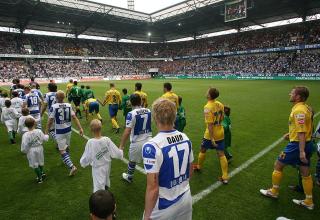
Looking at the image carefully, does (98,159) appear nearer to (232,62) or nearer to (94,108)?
(94,108)

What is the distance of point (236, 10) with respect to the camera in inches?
1566

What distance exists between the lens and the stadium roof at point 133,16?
4428 cm

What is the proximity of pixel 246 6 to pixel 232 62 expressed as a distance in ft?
64.7

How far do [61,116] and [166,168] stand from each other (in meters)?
4.83

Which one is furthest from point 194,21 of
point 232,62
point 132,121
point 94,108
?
point 132,121

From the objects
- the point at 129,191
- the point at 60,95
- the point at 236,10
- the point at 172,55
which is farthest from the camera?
the point at 172,55

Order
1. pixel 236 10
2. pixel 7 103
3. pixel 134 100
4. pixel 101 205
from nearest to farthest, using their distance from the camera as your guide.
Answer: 1. pixel 101 205
2. pixel 134 100
3. pixel 7 103
4. pixel 236 10

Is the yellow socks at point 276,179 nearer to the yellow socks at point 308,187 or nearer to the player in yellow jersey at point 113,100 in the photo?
the yellow socks at point 308,187

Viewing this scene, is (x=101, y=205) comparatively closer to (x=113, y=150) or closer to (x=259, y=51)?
(x=113, y=150)

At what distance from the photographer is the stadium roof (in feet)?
145

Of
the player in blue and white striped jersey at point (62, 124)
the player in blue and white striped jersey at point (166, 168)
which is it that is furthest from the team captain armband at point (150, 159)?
the player in blue and white striped jersey at point (62, 124)

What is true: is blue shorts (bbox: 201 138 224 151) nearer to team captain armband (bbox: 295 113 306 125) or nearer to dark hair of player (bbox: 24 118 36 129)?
team captain armband (bbox: 295 113 306 125)

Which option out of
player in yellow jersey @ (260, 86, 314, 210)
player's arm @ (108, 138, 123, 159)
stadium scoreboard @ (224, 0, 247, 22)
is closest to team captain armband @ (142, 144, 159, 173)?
player's arm @ (108, 138, 123, 159)

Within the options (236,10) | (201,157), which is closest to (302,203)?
(201,157)
